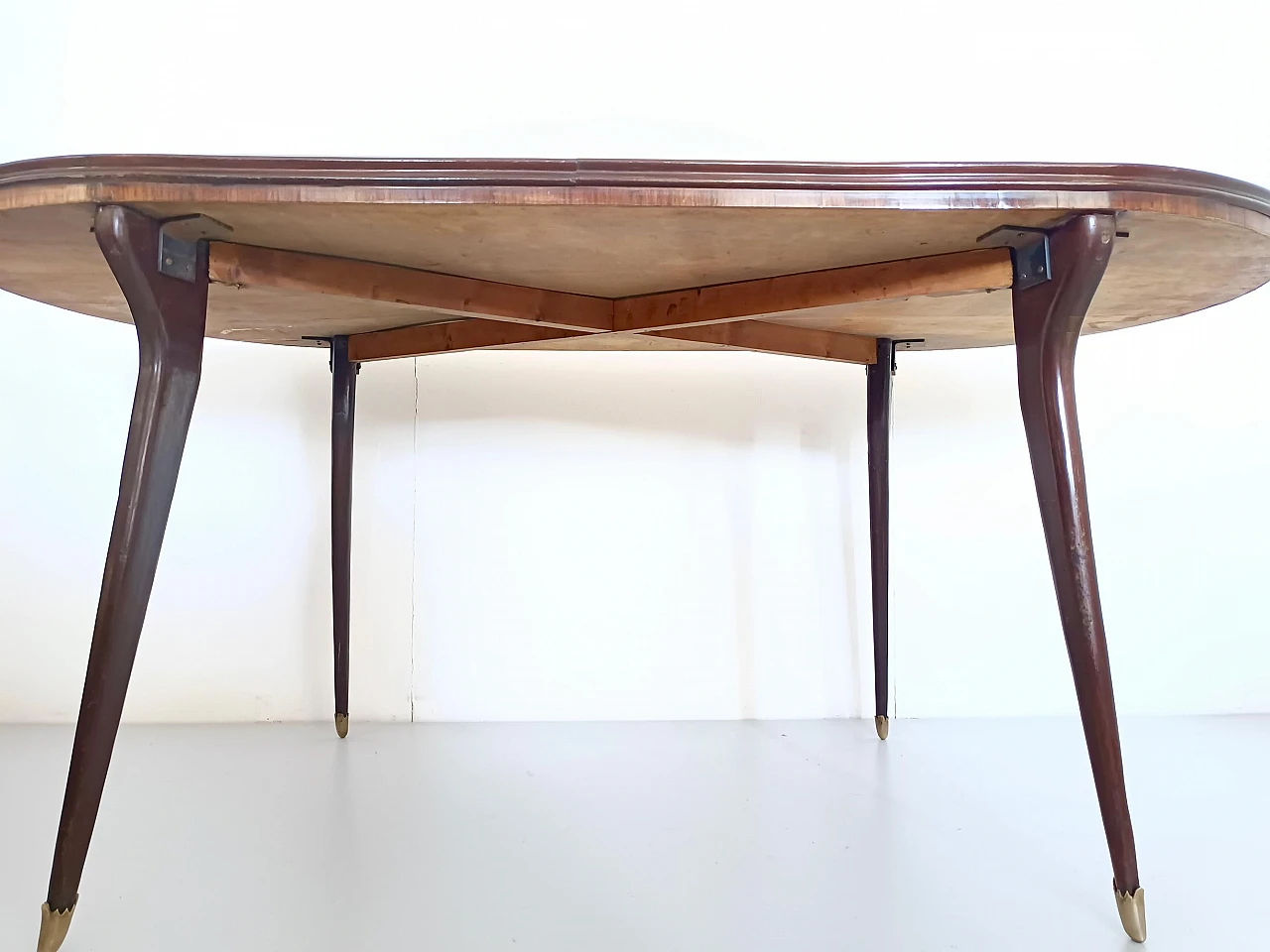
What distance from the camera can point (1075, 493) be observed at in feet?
2.90

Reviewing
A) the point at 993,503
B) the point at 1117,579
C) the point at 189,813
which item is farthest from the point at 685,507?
the point at 189,813

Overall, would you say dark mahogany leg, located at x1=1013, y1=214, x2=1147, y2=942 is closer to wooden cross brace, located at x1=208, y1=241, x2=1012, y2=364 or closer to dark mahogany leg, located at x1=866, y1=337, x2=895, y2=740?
wooden cross brace, located at x1=208, y1=241, x2=1012, y2=364

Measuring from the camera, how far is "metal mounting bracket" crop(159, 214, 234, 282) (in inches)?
35.2

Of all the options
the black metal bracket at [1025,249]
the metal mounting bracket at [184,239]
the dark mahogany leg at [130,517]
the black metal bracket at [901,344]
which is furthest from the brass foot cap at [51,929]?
the black metal bracket at [901,344]

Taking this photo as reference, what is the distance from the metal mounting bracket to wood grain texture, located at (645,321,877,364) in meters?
0.59

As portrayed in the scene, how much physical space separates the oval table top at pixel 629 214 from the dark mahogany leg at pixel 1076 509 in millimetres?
52

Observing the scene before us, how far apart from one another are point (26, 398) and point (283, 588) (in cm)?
68

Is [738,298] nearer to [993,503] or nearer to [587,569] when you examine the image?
[587,569]

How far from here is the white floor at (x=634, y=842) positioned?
92 centimetres

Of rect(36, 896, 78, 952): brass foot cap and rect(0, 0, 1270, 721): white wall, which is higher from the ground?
rect(0, 0, 1270, 721): white wall

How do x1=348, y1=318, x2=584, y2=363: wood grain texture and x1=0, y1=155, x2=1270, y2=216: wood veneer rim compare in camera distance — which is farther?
x1=348, y1=318, x2=584, y2=363: wood grain texture

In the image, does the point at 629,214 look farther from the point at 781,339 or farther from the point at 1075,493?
the point at 781,339

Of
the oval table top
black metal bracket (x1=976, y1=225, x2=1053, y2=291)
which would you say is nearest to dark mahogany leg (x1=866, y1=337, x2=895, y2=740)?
the oval table top

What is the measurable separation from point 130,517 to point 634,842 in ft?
2.31
